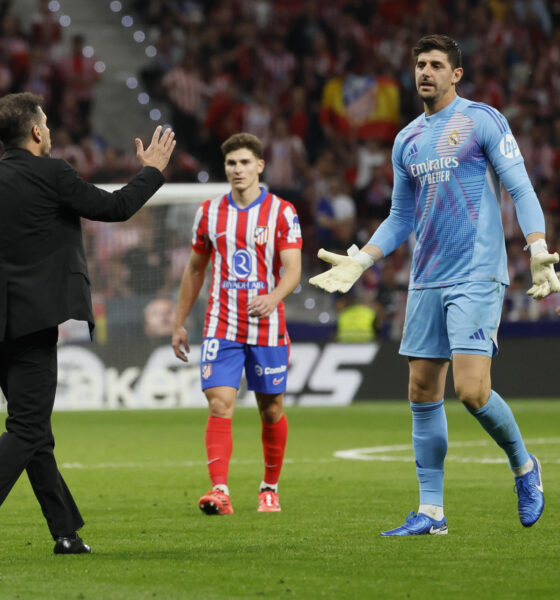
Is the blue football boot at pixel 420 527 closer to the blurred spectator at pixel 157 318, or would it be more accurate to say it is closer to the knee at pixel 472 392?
the knee at pixel 472 392

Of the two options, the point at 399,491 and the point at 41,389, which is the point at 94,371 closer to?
the point at 399,491

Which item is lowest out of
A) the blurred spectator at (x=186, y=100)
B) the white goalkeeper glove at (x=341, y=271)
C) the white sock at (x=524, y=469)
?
the white sock at (x=524, y=469)

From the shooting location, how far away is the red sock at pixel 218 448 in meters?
7.59

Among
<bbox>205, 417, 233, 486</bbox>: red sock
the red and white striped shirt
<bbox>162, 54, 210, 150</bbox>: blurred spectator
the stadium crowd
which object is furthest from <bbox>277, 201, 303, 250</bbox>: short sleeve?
<bbox>162, 54, 210, 150</bbox>: blurred spectator

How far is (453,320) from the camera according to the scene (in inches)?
240

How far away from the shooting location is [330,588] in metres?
4.79

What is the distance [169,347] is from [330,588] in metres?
11.5

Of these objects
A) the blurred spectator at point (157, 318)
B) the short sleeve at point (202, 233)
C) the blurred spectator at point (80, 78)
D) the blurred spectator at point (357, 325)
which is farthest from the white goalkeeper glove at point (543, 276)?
the blurred spectator at point (80, 78)

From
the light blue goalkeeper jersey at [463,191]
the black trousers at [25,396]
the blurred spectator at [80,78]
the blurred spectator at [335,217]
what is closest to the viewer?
the black trousers at [25,396]

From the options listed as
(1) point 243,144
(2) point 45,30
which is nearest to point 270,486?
(1) point 243,144

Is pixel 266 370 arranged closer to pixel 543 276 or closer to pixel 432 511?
pixel 432 511

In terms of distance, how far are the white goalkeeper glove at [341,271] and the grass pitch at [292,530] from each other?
1.16 m

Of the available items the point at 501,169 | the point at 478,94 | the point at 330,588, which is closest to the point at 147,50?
the point at 478,94

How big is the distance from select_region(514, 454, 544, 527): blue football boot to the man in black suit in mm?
2197
